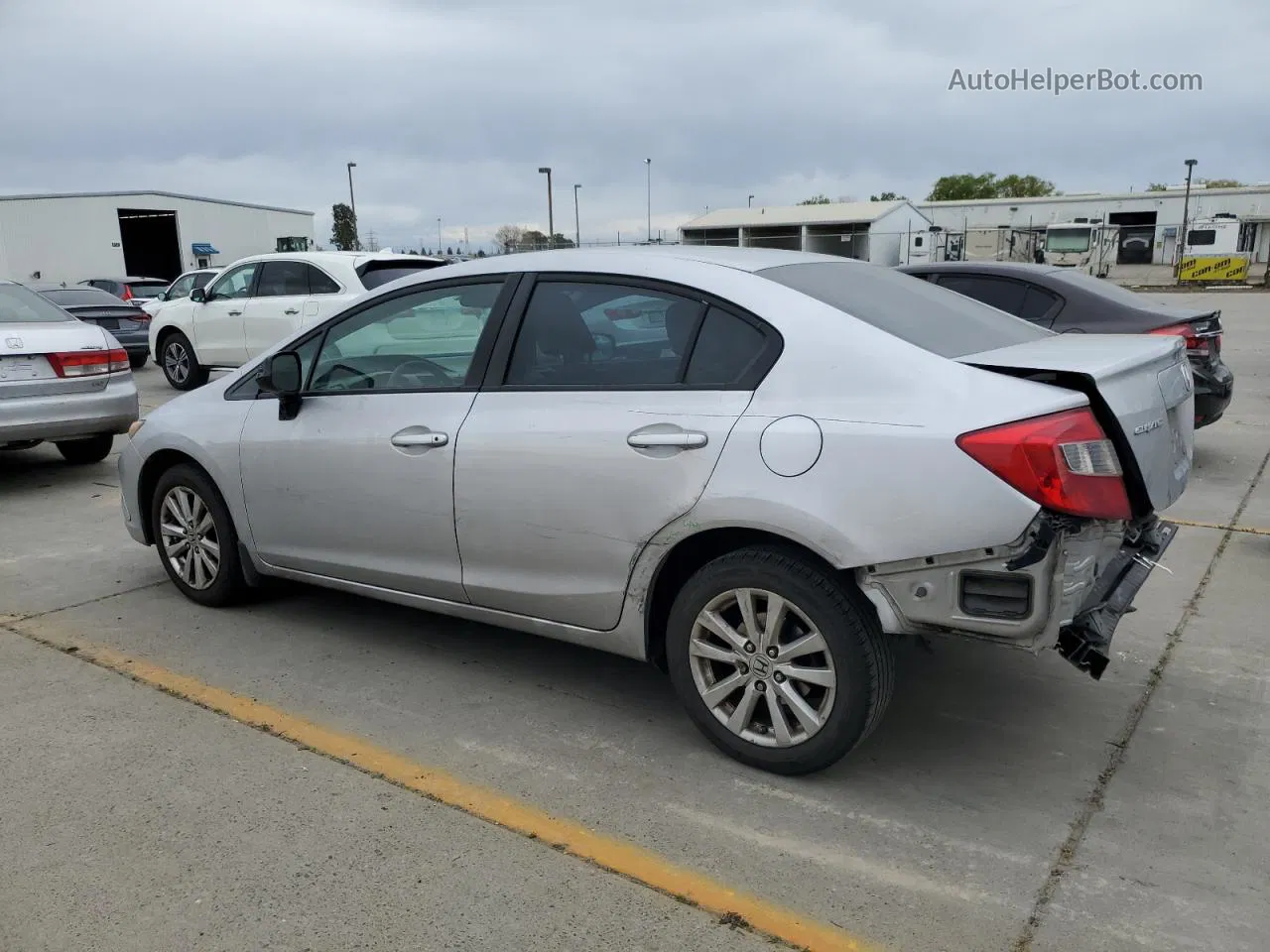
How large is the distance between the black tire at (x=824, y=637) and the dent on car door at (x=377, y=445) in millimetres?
1154

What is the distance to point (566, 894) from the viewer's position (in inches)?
107

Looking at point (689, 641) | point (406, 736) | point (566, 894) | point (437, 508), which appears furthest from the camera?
point (437, 508)

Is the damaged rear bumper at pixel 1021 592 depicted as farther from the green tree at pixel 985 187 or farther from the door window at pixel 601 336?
the green tree at pixel 985 187

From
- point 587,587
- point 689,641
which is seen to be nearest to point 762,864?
point 689,641

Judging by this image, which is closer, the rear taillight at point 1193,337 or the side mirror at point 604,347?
the side mirror at point 604,347

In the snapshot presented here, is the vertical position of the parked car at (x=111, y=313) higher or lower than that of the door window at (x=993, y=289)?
lower

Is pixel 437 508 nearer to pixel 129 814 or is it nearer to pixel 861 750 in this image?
pixel 129 814

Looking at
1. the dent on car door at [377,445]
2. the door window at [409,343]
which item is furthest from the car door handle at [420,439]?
the door window at [409,343]

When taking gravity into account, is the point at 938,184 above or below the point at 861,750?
above

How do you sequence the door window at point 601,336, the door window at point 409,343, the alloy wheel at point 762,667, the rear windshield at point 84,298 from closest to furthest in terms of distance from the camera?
the alloy wheel at point 762,667 < the door window at point 601,336 < the door window at point 409,343 < the rear windshield at point 84,298

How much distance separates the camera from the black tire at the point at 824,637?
3027 mm

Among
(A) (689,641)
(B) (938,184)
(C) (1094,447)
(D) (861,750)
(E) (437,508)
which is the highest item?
(B) (938,184)

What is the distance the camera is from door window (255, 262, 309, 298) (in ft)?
38.9

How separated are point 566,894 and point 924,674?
1.92m
